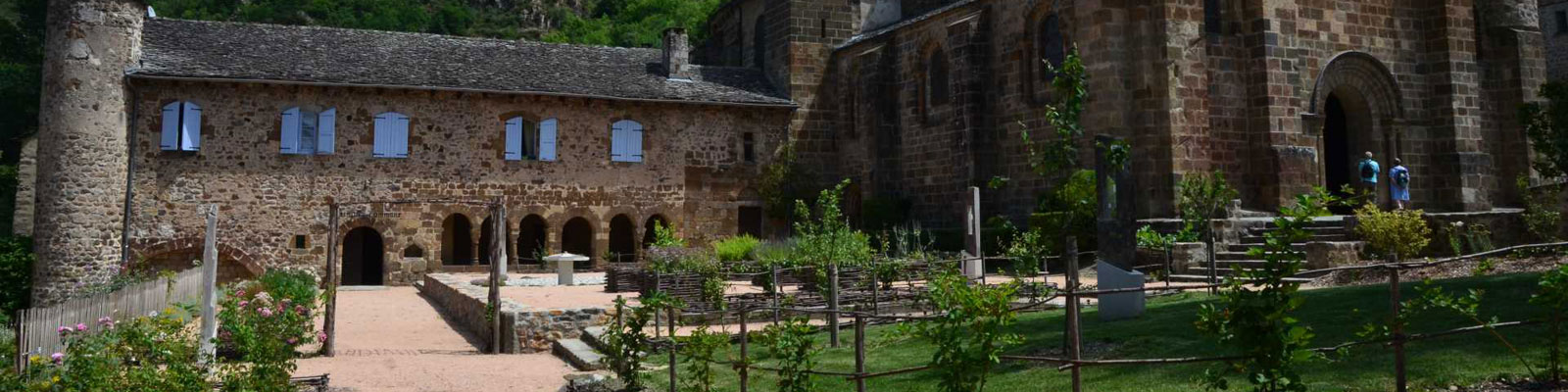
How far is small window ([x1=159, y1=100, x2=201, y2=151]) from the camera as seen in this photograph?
74.2 feet

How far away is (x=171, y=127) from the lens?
22656mm

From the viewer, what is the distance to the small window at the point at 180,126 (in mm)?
22625

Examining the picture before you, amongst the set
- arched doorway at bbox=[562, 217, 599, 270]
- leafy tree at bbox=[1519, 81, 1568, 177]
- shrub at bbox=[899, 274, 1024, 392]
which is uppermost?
leafy tree at bbox=[1519, 81, 1568, 177]

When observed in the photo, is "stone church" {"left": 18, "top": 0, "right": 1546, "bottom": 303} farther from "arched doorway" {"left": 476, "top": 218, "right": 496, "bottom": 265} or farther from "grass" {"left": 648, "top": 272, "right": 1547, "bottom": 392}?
"grass" {"left": 648, "top": 272, "right": 1547, "bottom": 392}

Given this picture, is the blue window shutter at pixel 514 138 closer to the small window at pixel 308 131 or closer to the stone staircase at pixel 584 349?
the small window at pixel 308 131

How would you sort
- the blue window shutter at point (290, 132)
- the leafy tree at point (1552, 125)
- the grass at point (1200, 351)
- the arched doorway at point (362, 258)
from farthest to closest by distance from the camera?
the arched doorway at point (362, 258), the blue window shutter at point (290, 132), the leafy tree at point (1552, 125), the grass at point (1200, 351)

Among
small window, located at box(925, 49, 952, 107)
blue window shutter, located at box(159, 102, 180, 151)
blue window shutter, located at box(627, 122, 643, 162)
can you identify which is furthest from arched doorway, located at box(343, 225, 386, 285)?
small window, located at box(925, 49, 952, 107)

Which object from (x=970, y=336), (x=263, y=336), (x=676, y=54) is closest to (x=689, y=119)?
(x=676, y=54)

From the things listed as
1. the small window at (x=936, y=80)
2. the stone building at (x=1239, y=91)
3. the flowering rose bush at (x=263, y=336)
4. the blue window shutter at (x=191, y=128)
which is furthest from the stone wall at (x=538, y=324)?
the small window at (x=936, y=80)

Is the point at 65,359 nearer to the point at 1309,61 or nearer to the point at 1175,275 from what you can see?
the point at 1175,275

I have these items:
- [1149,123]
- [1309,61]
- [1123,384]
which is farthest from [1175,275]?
[1123,384]

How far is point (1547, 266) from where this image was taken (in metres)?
12.1

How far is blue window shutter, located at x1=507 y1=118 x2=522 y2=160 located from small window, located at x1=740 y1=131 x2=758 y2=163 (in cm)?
554

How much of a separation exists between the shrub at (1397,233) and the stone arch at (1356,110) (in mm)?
4385
